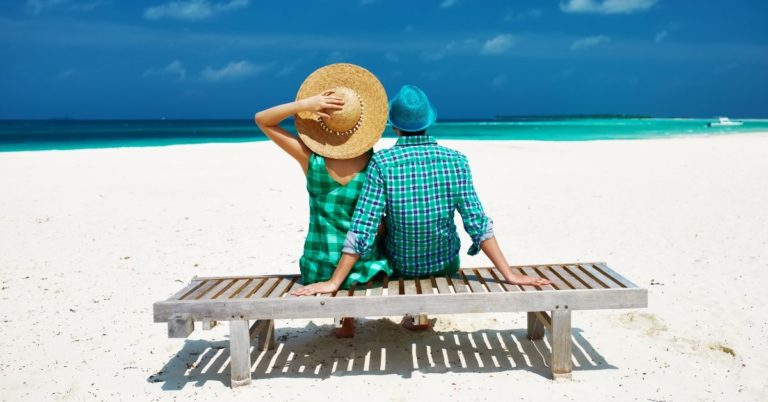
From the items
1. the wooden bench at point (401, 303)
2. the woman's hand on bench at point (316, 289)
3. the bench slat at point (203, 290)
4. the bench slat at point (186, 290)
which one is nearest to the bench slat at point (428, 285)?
the wooden bench at point (401, 303)

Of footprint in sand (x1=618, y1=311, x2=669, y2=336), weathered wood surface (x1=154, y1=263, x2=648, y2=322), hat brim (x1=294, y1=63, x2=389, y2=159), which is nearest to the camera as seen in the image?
weathered wood surface (x1=154, y1=263, x2=648, y2=322)

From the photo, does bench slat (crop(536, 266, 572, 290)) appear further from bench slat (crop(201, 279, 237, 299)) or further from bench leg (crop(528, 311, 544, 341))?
bench slat (crop(201, 279, 237, 299))

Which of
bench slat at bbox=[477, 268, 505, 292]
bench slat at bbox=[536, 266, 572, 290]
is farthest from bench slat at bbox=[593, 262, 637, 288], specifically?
bench slat at bbox=[477, 268, 505, 292]

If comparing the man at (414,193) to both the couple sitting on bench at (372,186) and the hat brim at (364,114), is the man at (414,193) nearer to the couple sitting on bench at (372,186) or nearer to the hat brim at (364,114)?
the couple sitting on bench at (372,186)

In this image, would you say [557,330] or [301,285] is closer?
[557,330]

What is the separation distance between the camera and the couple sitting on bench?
4102mm

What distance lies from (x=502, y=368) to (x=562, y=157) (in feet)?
55.6

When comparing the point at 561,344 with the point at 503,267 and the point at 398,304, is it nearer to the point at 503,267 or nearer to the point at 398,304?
the point at 503,267

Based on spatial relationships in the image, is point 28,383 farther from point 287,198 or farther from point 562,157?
point 562,157

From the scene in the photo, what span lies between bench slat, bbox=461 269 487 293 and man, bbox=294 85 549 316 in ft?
0.58

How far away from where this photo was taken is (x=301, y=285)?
4.44 meters

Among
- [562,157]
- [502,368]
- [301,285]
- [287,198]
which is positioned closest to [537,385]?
[502,368]

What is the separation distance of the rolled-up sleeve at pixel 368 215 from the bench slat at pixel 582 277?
52.7 inches

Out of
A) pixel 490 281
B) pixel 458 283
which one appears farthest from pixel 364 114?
pixel 490 281
